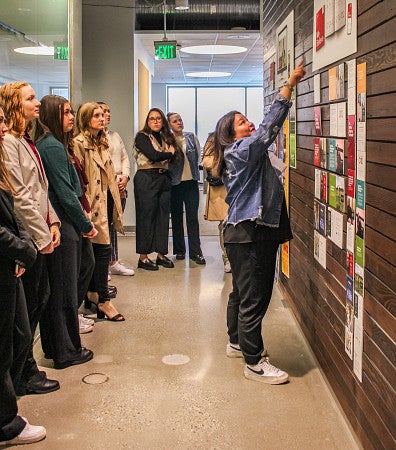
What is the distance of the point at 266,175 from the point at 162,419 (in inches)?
51.4

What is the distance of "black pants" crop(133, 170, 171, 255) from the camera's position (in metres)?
6.10

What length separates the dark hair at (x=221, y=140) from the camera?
3354 mm

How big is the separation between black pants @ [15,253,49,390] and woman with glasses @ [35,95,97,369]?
26 cm

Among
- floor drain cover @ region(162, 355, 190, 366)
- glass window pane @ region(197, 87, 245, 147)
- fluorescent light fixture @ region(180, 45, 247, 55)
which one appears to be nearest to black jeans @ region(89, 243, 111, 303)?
floor drain cover @ region(162, 355, 190, 366)

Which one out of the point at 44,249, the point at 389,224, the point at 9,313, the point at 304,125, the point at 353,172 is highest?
the point at 304,125

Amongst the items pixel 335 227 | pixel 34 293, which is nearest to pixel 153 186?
pixel 34 293

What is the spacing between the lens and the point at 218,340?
13.4 feet

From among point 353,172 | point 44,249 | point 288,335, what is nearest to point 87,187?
point 44,249

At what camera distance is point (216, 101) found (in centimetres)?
1995

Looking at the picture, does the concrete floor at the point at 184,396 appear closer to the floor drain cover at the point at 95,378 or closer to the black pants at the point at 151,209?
the floor drain cover at the point at 95,378

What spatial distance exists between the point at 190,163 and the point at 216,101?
13897mm

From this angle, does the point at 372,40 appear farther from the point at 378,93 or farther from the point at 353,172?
the point at 353,172

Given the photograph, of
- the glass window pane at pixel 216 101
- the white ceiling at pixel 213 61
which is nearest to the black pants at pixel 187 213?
the white ceiling at pixel 213 61

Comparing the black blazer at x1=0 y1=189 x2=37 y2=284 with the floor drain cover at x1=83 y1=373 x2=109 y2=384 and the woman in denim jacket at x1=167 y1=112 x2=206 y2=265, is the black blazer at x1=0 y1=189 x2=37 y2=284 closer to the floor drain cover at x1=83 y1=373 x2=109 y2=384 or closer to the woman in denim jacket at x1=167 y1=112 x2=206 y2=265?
the floor drain cover at x1=83 y1=373 x2=109 y2=384
